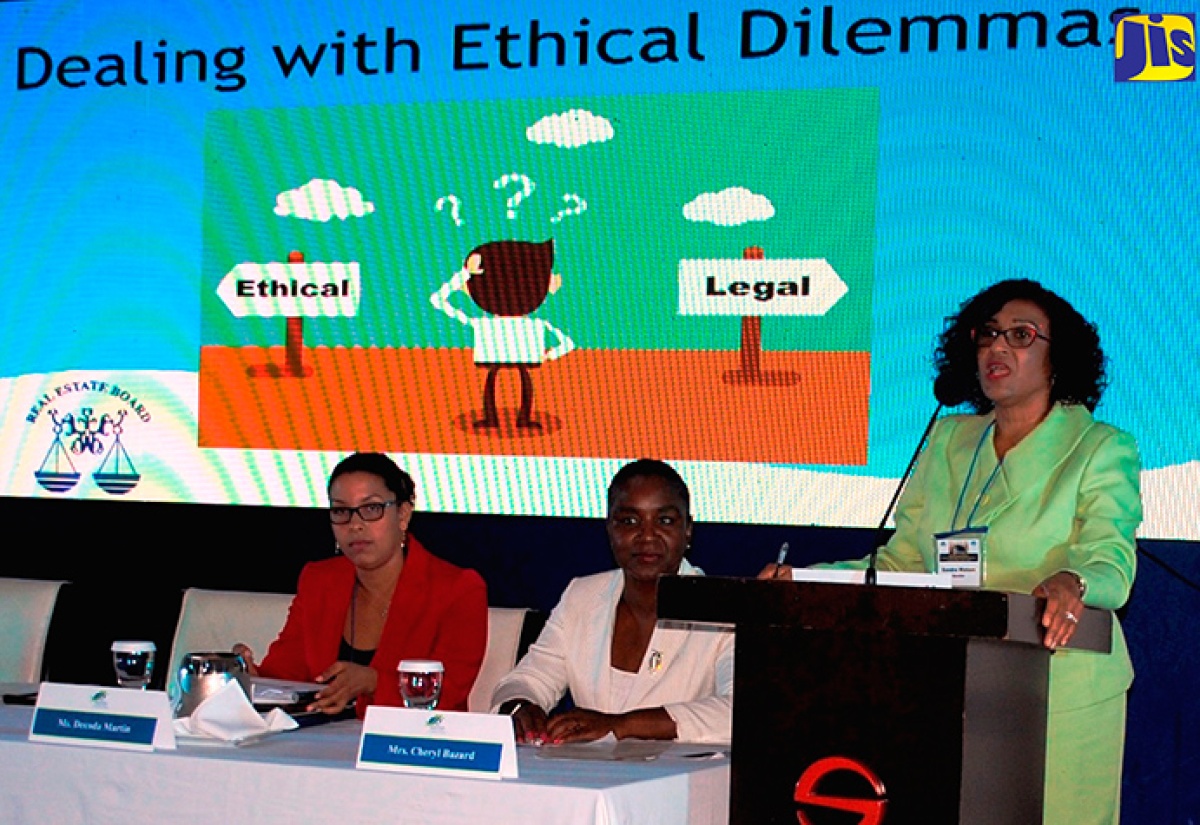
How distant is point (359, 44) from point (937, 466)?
95.9 inches

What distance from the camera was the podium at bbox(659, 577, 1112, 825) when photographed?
246 centimetres

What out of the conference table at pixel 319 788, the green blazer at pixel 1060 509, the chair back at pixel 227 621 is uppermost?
the green blazer at pixel 1060 509

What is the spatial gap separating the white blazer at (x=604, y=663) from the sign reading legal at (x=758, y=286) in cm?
111

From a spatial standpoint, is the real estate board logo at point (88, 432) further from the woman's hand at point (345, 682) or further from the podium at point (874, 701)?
the podium at point (874, 701)

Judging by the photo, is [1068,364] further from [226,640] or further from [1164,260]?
[226,640]

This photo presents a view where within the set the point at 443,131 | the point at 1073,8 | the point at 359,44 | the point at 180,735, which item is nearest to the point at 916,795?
the point at 180,735

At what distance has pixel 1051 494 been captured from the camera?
312 centimetres

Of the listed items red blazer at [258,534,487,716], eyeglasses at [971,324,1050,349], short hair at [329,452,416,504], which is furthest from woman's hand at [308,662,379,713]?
eyeglasses at [971,324,1050,349]

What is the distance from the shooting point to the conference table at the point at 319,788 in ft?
8.43

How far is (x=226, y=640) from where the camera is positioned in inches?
167

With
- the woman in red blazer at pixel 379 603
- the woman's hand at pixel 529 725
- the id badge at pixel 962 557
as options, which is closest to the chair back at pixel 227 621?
the woman in red blazer at pixel 379 603

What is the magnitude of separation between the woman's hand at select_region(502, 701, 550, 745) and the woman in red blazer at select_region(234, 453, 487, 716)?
53cm

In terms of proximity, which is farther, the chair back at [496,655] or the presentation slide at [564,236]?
the presentation slide at [564,236]

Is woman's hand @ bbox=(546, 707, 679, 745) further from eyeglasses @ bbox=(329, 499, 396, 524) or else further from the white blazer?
eyeglasses @ bbox=(329, 499, 396, 524)
